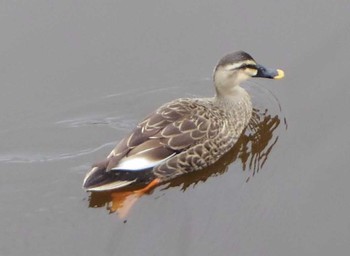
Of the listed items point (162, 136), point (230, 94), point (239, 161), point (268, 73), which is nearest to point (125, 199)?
point (162, 136)

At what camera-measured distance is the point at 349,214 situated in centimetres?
678

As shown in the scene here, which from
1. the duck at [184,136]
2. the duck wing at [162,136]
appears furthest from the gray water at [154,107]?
the duck wing at [162,136]

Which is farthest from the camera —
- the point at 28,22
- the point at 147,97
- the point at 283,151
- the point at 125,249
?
the point at 28,22

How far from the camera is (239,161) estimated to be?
7488 millimetres

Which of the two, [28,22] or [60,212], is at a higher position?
[28,22]

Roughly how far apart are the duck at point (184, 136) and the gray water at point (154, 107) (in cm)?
19

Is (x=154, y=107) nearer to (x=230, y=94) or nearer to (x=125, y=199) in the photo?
(x=230, y=94)

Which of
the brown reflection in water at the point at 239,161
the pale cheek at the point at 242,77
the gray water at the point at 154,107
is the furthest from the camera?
the pale cheek at the point at 242,77

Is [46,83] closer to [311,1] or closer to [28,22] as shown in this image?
[28,22]

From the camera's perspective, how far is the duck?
6.89 m

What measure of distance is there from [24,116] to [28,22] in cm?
133

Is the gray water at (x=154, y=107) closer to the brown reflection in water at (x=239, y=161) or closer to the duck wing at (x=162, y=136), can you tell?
the brown reflection in water at (x=239, y=161)

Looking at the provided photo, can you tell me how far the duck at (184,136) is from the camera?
689 cm

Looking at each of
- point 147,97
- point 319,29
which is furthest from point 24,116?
point 319,29
